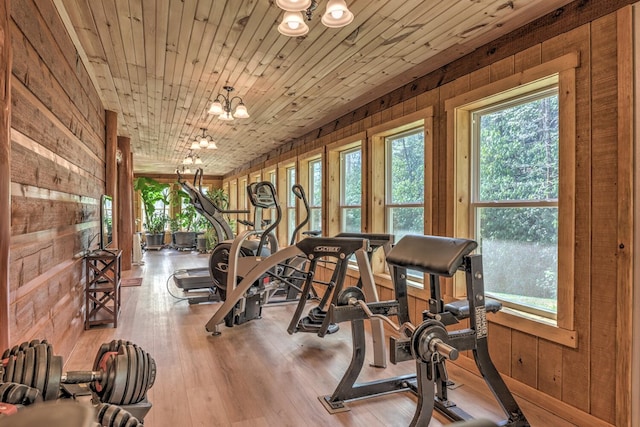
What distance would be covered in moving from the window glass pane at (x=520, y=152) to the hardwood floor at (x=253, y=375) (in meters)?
1.36

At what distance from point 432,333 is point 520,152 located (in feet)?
5.10

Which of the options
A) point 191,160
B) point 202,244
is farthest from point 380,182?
point 202,244

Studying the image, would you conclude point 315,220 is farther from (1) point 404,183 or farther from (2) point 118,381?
(2) point 118,381

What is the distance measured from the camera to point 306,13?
7.68 ft

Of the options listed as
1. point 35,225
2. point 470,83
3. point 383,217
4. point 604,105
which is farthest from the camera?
point 383,217

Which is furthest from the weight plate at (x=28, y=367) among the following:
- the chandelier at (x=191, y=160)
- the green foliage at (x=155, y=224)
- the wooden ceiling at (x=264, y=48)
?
the green foliage at (x=155, y=224)

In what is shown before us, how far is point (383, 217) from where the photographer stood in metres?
4.30

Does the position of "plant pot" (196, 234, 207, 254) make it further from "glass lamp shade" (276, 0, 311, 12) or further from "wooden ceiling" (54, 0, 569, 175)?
"glass lamp shade" (276, 0, 311, 12)

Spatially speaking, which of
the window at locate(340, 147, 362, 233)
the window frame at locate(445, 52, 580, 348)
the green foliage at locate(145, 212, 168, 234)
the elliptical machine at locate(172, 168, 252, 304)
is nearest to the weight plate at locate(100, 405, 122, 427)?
the window frame at locate(445, 52, 580, 348)

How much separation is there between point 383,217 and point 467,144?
143 cm

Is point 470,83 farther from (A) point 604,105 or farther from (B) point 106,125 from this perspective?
(B) point 106,125

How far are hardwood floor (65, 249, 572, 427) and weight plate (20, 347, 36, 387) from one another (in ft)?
4.29

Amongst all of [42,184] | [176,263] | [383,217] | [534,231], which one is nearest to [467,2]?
[534,231]

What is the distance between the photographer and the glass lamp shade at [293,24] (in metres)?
2.14
